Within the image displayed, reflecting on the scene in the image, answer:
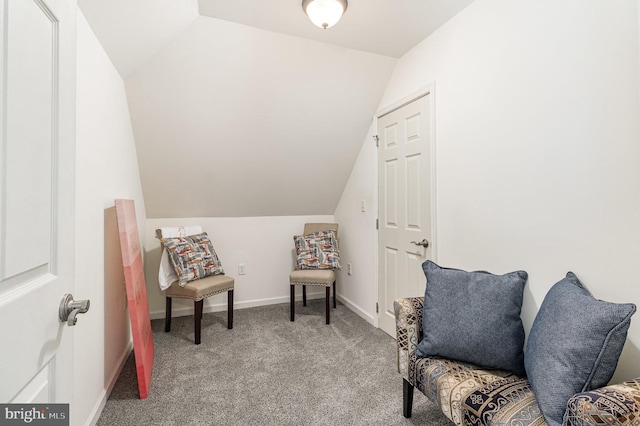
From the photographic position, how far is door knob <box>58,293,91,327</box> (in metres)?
0.77

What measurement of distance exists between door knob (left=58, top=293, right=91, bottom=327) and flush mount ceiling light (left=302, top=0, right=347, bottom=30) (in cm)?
188

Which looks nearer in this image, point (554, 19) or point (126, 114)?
point (554, 19)

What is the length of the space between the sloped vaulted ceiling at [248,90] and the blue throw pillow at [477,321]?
5.74 feet

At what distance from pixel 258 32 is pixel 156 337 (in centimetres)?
272

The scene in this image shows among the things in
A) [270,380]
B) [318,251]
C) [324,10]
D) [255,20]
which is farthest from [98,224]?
[318,251]

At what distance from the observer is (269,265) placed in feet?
12.0

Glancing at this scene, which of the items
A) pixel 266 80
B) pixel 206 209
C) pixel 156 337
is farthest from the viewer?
pixel 206 209

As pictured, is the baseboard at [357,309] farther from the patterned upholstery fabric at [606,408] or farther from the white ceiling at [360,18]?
the white ceiling at [360,18]

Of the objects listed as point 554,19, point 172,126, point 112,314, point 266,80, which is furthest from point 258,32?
point 112,314

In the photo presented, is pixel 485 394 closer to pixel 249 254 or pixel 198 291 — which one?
pixel 198 291

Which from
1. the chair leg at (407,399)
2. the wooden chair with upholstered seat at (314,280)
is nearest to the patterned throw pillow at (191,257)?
the wooden chair with upholstered seat at (314,280)

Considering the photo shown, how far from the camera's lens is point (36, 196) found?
0.69 meters

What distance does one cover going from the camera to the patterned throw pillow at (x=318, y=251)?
3338 millimetres

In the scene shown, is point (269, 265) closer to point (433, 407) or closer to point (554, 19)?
point (433, 407)
